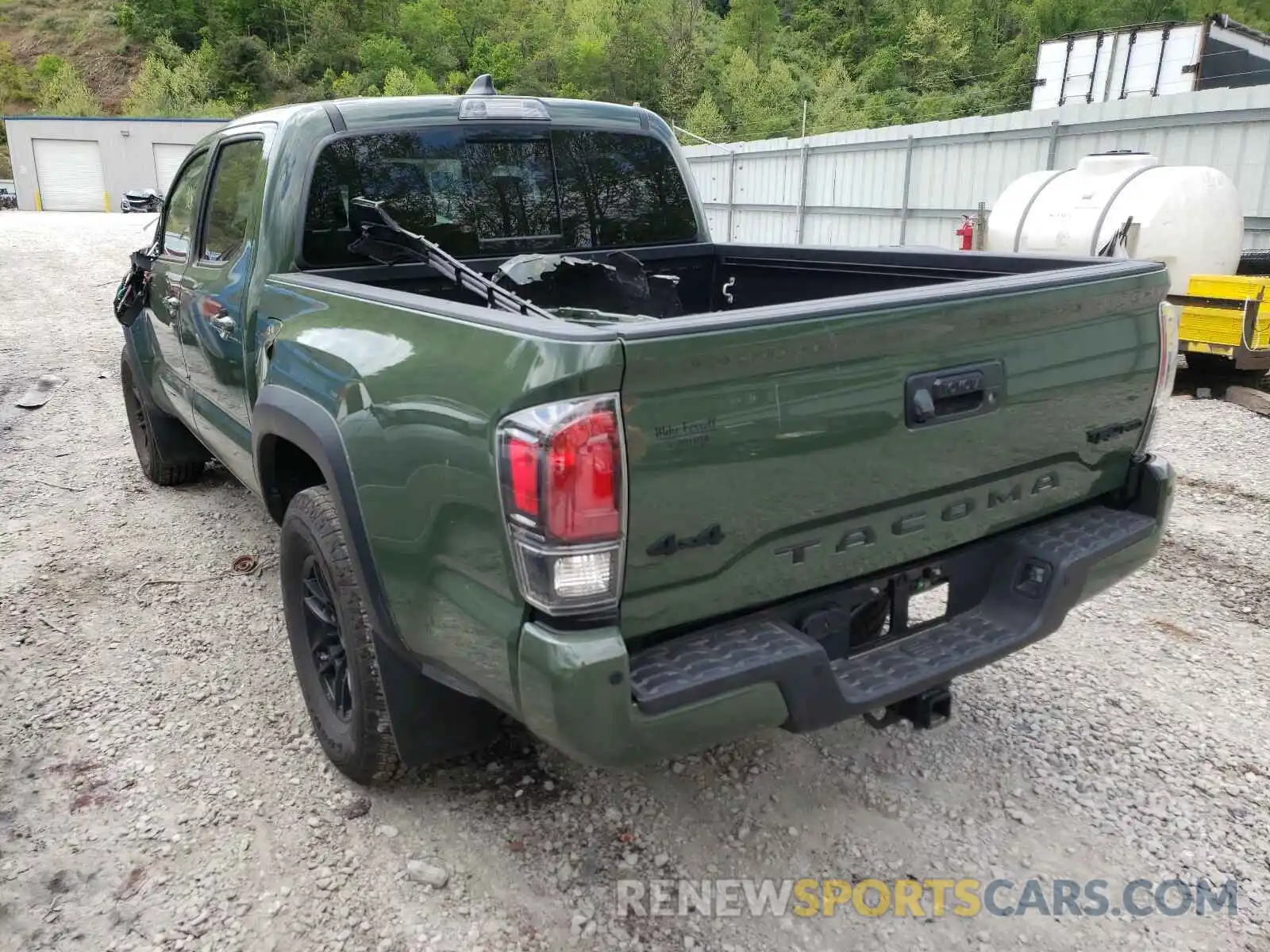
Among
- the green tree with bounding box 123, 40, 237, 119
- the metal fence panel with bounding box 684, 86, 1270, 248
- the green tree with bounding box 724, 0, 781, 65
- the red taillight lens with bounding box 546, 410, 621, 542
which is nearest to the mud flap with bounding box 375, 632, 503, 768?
the red taillight lens with bounding box 546, 410, 621, 542

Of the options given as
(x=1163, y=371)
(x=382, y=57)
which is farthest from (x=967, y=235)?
(x=382, y=57)

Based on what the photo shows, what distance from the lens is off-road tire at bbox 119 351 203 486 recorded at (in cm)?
535

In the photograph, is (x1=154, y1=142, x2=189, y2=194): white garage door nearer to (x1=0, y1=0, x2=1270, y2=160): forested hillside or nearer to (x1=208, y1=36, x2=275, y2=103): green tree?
(x1=0, y1=0, x2=1270, y2=160): forested hillside

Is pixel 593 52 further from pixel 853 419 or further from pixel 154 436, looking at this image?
pixel 853 419

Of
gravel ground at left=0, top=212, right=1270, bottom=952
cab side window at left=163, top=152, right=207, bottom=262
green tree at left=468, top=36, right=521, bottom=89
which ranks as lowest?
gravel ground at left=0, top=212, right=1270, bottom=952

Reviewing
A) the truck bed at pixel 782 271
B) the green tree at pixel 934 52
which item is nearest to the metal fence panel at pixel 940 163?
the truck bed at pixel 782 271

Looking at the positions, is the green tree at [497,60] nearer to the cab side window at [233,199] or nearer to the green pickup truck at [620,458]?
the cab side window at [233,199]

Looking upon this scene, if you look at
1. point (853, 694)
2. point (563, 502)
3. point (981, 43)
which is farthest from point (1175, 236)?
point (981, 43)

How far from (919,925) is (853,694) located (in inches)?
26.8

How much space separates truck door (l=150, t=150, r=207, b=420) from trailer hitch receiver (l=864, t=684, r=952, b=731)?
3191mm

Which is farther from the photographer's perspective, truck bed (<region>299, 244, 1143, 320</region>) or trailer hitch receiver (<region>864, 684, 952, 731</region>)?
truck bed (<region>299, 244, 1143, 320</region>)

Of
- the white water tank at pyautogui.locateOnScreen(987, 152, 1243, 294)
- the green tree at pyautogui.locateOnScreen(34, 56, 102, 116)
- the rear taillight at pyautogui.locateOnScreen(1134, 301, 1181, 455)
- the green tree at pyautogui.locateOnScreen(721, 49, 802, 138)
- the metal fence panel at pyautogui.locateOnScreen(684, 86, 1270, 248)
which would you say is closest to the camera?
the rear taillight at pyautogui.locateOnScreen(1134, 301, 1181, 455)

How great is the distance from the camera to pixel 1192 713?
3.27 meters

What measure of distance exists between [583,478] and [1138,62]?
2570cm
